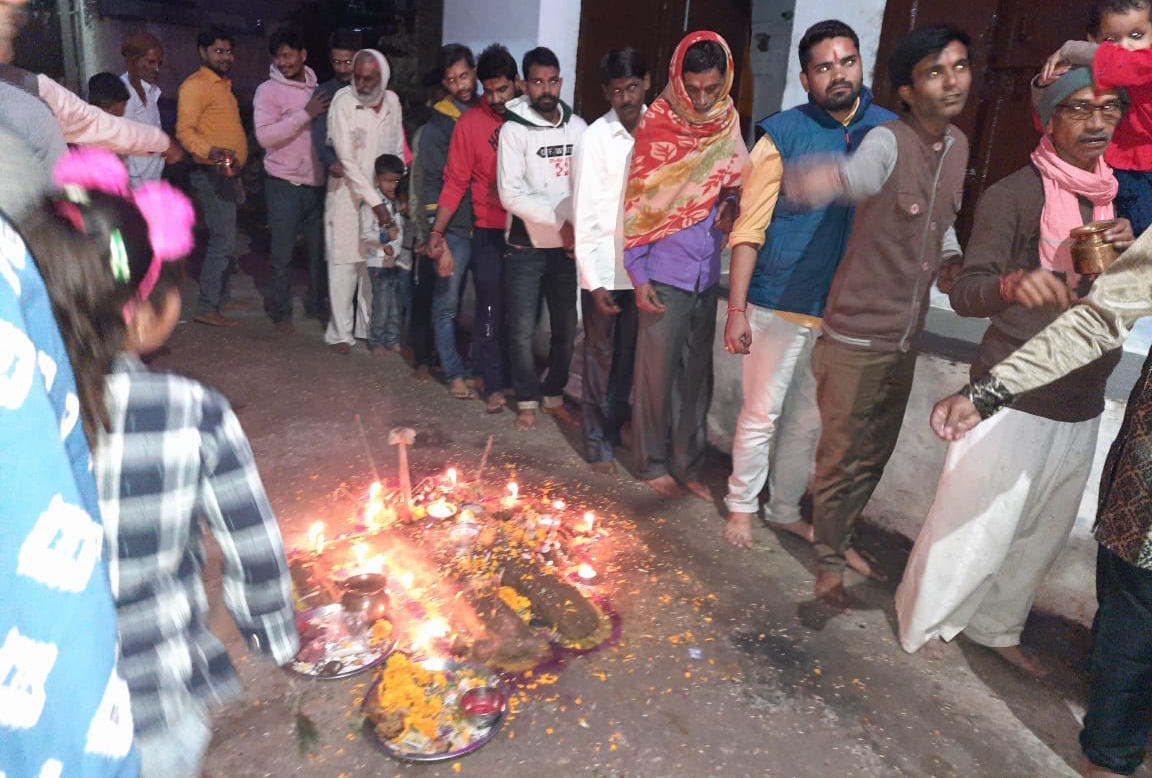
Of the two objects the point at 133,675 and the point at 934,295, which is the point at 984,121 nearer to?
the point at 934,295

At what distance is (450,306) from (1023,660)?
4.21 metres

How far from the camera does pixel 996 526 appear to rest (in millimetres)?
3031

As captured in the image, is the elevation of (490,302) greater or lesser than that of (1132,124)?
lesser

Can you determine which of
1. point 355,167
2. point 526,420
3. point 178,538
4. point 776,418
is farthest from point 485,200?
point 178,538

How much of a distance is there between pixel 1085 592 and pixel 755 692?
174 centimetres

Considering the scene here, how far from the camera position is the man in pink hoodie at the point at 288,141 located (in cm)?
648

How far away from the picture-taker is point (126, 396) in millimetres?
1386

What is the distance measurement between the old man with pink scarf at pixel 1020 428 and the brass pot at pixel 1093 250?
151mm

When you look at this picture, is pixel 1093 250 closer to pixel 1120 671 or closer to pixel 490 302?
pixel 1120 671

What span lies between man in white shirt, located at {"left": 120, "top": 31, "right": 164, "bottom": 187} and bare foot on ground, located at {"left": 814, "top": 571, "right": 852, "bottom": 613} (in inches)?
247

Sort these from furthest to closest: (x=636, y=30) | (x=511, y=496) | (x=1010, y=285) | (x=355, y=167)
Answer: (x=636, y=30) < (x=355, y=167) < (x=511, y=496) < (x=1010, y=285)

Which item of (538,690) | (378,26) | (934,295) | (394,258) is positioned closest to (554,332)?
(394,258)

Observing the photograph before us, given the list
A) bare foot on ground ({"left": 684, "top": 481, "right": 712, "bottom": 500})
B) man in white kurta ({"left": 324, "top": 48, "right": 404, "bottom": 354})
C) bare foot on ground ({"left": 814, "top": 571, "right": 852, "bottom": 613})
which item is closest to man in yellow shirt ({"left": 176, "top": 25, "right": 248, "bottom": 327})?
man in white kurta ({"left": 324, "top": 48, "right": 404, "bottom": 354})

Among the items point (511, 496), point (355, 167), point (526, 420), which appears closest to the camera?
point (511, 496)
